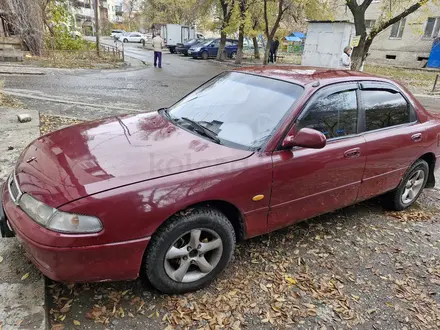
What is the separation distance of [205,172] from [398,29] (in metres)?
33.2

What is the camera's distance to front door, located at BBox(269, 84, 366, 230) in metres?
2.86

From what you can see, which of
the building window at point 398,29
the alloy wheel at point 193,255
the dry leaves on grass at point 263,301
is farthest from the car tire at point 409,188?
the building window at point 398,29

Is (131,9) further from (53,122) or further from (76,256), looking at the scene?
(76,256)

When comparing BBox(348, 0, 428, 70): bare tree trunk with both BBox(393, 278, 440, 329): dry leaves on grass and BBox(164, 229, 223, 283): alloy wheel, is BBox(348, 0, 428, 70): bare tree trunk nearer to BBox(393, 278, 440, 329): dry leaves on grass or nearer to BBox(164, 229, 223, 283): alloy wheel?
BBox(393, 278, 440, 329): dry leaves on grass

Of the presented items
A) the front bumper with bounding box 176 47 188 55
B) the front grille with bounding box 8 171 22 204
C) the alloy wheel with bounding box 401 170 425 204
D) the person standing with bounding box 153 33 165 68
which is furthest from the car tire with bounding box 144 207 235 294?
the front bumper with bounding box 176 47 188 55

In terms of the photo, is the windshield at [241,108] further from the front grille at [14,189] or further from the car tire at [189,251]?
the front grille at [14,189]

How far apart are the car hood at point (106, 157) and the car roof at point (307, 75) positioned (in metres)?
1.02

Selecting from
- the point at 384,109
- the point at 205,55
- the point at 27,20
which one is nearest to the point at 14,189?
the point at 384,109

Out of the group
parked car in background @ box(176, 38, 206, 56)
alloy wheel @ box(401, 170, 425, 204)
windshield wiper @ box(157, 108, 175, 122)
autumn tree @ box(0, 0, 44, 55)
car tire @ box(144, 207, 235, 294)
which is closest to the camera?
car tire @ box(144, 207, 235, 294)

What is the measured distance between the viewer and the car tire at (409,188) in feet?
13.3

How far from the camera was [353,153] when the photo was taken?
10.7 feet

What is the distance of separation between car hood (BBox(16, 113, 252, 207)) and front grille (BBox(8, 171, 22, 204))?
0.17 ft

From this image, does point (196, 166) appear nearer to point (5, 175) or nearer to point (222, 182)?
point (222, 182)

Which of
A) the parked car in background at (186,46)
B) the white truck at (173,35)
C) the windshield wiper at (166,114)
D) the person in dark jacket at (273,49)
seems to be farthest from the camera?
the white truck at (173,35)
